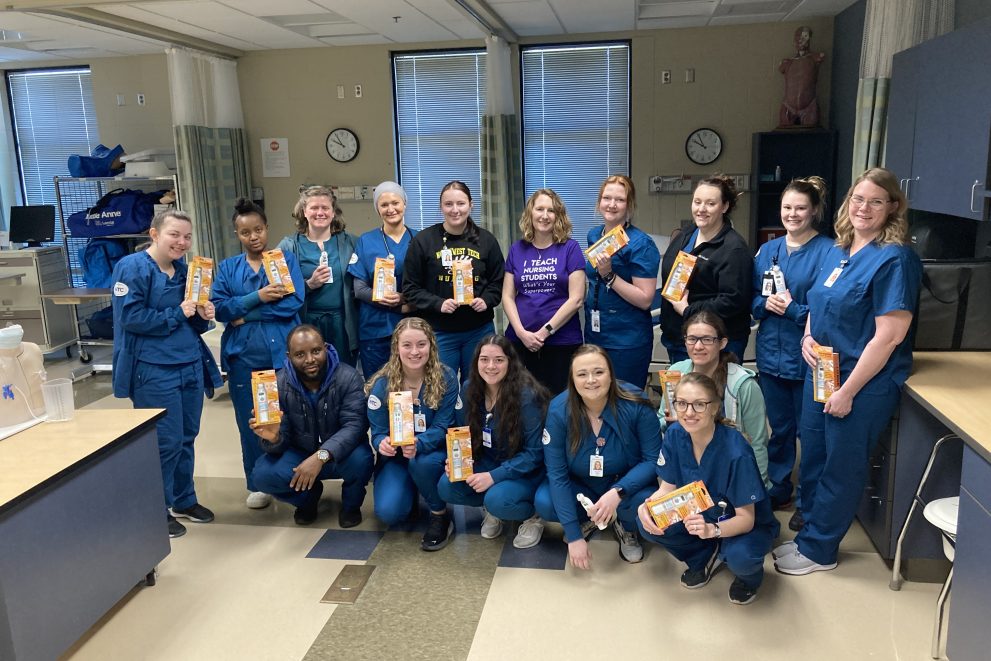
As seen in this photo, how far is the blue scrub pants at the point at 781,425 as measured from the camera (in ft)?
10.4

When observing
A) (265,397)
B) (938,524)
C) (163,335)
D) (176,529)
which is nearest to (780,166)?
(938,524)

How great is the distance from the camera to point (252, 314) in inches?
133

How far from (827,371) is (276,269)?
7.42ft

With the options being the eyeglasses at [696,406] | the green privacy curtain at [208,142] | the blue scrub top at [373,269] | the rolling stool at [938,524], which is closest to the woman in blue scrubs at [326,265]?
the blue scrub top at [373,269]

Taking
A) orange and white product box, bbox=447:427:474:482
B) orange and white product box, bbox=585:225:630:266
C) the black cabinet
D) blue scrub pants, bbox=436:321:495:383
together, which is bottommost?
orange and white product box, bbox=447:427:474:482

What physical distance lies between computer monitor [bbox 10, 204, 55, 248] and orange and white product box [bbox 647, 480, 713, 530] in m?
6.18

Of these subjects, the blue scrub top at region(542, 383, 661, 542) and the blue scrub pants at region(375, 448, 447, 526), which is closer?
the blue scrub top at region(542, 383, 661, 542)

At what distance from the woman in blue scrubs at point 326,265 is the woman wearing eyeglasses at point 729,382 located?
1.67 metres

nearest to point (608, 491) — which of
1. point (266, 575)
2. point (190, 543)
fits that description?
point (266, 575)

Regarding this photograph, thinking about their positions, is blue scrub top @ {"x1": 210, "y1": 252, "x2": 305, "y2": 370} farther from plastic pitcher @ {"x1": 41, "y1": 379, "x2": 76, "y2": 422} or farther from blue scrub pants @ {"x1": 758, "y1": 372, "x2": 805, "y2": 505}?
blue scrub pants @ {"x1": 758, "y1": 372, "x2": 805, "y2": 505}

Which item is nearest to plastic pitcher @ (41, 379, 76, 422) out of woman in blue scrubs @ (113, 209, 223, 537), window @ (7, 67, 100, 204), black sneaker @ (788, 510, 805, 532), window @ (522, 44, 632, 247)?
woman in blue scrubs @ (113, 209, 223, 537)

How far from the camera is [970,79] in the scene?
10.2 ft

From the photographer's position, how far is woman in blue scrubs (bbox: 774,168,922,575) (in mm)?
2545

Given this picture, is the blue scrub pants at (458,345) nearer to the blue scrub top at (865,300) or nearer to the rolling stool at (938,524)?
the blue scrub top at (865,300)
